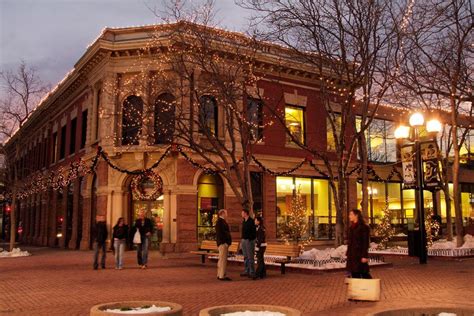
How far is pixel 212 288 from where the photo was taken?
11.9m

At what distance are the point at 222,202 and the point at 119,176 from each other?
195 inches

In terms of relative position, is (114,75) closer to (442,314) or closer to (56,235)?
(56,235)

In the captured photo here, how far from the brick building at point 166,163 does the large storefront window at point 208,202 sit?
0.15 ft

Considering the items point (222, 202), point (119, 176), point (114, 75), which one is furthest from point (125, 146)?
point (222, 202)

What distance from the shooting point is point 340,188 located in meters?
17.3

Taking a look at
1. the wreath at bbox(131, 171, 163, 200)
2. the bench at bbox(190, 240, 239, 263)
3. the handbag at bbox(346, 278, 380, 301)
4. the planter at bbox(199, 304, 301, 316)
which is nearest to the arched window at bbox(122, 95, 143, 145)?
the wreath at bbox(131, 171, 163, 200)

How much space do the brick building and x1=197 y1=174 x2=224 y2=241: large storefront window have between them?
1.8 inches

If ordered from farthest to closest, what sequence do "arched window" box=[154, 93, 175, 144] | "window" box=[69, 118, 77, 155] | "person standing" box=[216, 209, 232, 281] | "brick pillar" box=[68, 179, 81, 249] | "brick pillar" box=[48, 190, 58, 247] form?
"brick pillar" box=[48, 190, 58, 247], "window" box=[69, 118, 77, 155], "brick pillar" box=[68, 179, 81, 249], "arched window" box=[154, 93, 175, 144], "person standing" box=[216, 209, 232, 281]

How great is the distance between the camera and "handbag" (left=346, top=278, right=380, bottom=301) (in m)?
9.41

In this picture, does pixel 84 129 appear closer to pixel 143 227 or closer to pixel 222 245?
pixel 143 227

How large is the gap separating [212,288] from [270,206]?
14163 mm

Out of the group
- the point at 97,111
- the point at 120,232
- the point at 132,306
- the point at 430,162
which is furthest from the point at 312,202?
the point at 132,306

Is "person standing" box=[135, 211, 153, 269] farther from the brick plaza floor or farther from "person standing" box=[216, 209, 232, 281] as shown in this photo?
"person standing" box=[216, 209, 232, 281]

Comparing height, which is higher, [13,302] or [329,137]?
[329,137]
